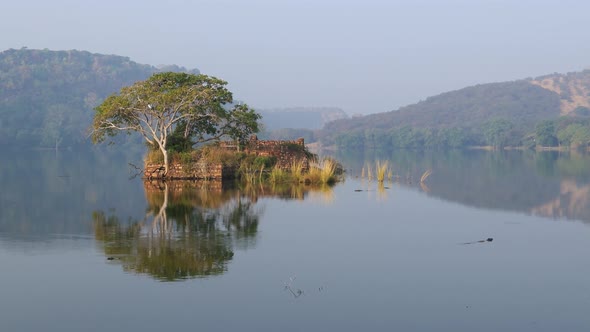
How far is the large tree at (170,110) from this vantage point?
3278 cm

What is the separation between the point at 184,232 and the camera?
1664 centimetres

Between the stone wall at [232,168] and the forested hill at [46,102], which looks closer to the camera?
the stone wall at [232,168]

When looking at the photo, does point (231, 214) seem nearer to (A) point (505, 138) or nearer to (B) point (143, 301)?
(B) point (143, 301)

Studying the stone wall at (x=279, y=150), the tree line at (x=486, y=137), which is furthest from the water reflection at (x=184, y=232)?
the tree line at (x=486, y=137)

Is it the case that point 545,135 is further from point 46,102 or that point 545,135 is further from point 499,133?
point 46,102

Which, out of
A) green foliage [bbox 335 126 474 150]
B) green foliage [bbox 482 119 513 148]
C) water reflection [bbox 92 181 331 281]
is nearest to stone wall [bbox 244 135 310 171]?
water reflection [bbox 92 181 331 281]

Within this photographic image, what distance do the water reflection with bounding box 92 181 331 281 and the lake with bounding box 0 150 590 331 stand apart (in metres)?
0.05

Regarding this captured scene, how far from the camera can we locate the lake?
32.1ft

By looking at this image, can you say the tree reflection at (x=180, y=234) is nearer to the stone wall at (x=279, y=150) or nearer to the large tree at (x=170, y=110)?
the large tree at (x=170, y=110)

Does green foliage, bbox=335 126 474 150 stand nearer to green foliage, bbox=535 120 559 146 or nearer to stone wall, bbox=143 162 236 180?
green foliage, bbox=535 120 559 146

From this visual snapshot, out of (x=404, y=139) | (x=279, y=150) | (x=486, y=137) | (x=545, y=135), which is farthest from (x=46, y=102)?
(x=279, y=150)

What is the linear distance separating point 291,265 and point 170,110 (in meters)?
21.5

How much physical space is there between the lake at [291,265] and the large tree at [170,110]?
8419mm

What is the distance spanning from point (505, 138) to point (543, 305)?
13207 cm
